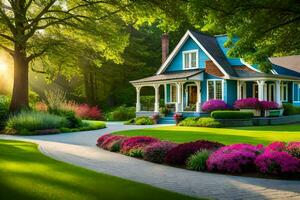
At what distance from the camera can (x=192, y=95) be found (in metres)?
35.0

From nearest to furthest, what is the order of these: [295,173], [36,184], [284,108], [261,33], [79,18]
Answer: [36,184] → [295,173] → [261,33] → [79,18] → [284,108]

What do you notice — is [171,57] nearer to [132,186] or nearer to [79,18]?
[79,18]

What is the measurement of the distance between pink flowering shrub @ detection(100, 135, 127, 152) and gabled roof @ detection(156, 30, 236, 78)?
18.6 meters

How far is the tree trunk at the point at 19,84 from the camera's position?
75.7ft

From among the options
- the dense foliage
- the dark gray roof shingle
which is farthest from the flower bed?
the dark gray roof shingle

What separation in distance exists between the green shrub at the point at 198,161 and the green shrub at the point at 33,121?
12.2 m

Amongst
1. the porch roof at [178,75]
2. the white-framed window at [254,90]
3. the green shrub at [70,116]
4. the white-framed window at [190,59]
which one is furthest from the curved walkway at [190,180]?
the white-framed window at [254,90]

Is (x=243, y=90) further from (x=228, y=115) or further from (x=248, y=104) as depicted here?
(x=228, y=115)

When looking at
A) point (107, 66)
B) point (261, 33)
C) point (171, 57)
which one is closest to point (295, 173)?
point (261, 33)

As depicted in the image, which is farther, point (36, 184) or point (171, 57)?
point (171, 57)

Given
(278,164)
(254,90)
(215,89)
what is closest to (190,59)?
(215,89)

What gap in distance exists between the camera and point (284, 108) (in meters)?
32.6

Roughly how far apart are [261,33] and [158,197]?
16.7 ft

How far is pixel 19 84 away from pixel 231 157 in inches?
675
